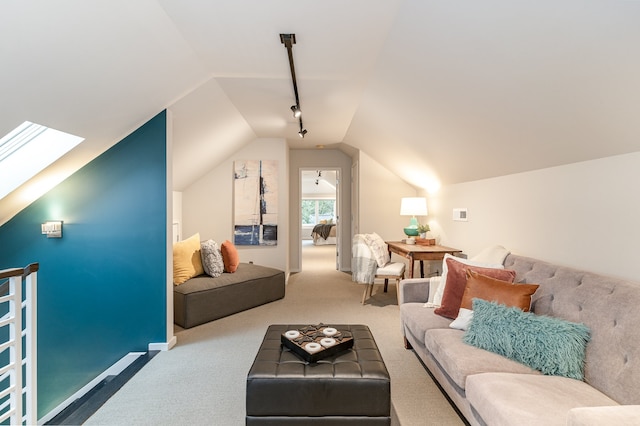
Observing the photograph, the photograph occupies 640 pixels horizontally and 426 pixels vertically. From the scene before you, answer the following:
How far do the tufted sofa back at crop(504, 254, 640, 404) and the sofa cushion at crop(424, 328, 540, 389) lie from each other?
0.30 meters

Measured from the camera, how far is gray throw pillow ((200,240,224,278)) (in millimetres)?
4074

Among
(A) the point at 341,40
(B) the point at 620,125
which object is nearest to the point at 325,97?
(A) the point at 341,40

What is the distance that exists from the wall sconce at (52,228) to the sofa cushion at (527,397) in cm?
340

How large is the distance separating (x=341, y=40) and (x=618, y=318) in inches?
94.5

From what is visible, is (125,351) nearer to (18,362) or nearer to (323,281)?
(18,362)

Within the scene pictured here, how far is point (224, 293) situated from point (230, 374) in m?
1.42

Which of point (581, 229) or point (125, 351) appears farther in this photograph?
point (125, 351)

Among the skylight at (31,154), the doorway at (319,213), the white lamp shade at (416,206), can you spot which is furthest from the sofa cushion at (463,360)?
the doorway at (319,213)

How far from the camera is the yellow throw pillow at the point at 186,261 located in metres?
3.81

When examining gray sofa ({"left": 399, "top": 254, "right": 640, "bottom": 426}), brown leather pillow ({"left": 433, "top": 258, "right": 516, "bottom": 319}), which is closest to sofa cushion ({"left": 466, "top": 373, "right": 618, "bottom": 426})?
gray sofa ({"left": 399, "top": 254, "right": 640, "bottom": 426})

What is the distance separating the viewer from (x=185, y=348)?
9.87 ft

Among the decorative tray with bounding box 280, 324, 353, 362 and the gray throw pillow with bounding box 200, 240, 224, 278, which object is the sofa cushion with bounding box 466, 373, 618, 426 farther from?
the gray throw pillow with bounding box 200, 240, 224, 278

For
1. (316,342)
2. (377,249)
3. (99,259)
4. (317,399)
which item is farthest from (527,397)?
(99,259)

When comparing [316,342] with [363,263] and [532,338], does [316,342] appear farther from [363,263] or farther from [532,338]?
[363,263]
